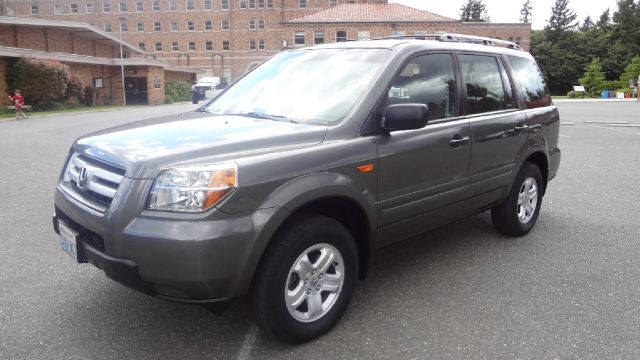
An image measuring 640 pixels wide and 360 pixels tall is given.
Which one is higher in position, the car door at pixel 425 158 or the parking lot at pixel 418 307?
the car door at pixel 425 158

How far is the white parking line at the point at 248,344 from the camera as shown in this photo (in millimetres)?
2926

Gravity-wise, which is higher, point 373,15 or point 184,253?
point 373,15

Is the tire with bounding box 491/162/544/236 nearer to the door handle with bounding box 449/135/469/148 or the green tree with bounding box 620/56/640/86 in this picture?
the door handle with bounding box 449/135/469/148

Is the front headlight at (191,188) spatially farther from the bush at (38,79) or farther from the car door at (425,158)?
the bush at (38,79)

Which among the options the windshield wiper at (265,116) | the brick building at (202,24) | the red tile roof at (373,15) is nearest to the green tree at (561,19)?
the brick building at (202,24)

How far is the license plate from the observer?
2.94 m

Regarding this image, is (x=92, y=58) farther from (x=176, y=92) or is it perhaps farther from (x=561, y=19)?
(x=561, y=19)

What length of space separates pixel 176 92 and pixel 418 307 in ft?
163

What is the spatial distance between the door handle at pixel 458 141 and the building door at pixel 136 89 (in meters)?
43.9

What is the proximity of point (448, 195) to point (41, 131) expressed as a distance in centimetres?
1639

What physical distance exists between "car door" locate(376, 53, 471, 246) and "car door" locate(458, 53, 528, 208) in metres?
0.16

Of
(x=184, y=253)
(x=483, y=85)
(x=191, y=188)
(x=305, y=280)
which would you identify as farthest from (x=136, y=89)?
(x=184, y=253)

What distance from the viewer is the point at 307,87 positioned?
374cm

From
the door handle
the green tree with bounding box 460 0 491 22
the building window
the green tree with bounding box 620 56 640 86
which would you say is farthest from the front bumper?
the green tree with bounding box 460 0 491 22
